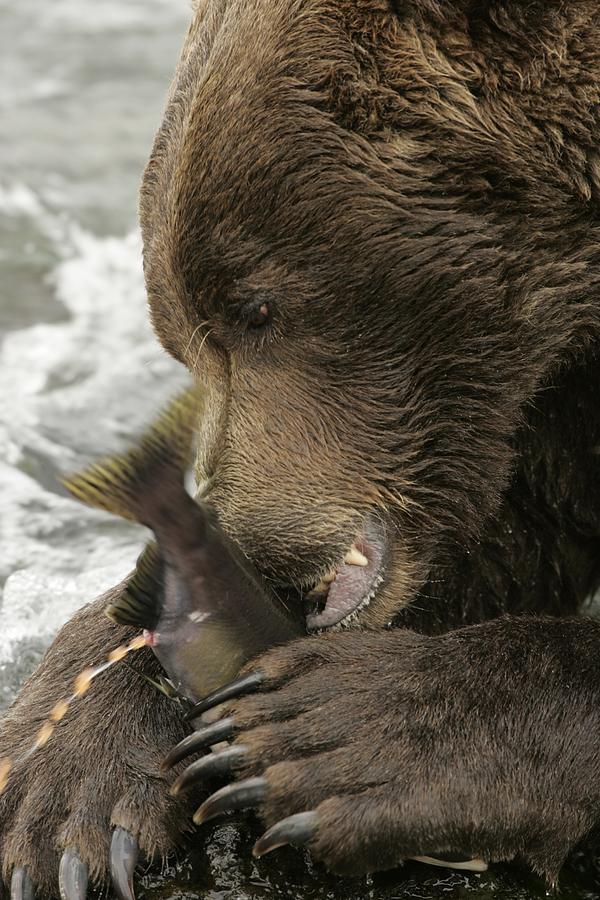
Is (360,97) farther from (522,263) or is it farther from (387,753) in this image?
(387,753)

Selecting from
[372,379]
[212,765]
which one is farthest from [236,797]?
[372,379]

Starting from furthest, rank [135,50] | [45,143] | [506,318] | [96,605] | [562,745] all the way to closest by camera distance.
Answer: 1. [135,50]
2. [45,143]
3. [96,605]
4. [506,318]
5. [562,745]

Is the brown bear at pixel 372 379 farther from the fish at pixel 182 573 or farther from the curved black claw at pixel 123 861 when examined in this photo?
the fish at pixel 182 573

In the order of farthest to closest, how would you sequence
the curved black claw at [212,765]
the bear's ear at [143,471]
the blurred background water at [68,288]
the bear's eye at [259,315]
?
the blurred background water at [68,288] < the bear's eye at [259,315] < the curved black claw at [212,765] < the bear's ear at [143,471]

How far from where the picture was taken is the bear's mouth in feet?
13.7

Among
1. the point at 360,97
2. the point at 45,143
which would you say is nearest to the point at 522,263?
the point at 360,97

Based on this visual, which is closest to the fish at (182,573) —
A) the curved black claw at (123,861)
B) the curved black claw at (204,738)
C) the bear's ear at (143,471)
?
the bear's ear at (143,471)

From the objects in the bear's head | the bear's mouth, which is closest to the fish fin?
the bear's head

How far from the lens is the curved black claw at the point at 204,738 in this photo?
381 cm

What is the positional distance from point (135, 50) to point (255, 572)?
11317 millimetres

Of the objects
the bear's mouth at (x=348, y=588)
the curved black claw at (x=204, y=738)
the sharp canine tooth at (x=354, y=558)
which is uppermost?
the sharp canine tooth at (x=354, y=558)

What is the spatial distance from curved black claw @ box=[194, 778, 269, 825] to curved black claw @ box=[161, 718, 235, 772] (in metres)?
0.15

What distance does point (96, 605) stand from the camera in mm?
4898

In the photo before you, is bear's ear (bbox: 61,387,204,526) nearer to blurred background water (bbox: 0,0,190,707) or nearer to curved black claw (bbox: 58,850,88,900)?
curved black claw (bbox: 58,850,88,900)
